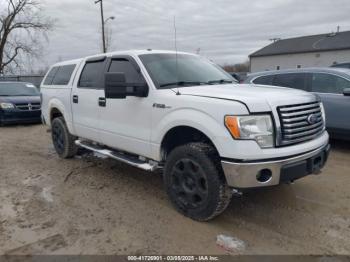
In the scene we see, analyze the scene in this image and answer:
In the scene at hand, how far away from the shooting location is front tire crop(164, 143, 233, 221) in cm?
351

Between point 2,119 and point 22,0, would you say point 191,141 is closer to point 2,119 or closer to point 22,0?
point 2,119

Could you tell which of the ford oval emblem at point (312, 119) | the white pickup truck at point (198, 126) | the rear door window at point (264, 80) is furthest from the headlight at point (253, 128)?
the rear door window at point (264, 80)

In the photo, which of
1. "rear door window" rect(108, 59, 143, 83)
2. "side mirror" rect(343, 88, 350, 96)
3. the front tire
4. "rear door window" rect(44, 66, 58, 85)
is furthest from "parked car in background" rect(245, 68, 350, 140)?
"rear door window" rect(44, 66, 58, 85)

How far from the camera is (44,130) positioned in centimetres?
1038

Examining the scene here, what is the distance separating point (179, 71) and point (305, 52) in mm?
46525

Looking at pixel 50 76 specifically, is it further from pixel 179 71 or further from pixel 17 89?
pixel 17 89

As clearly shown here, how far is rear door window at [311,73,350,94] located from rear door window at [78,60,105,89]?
428 centimetres

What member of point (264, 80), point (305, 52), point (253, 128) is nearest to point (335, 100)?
point (264, 80)

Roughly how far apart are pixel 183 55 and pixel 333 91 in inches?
131

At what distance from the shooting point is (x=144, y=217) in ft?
13.1

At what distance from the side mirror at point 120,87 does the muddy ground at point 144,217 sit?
140 cm

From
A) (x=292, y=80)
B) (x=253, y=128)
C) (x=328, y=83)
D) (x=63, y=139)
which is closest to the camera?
(x=253, y=128)

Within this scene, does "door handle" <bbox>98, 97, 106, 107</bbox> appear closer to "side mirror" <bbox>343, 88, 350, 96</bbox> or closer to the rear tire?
the rear tire

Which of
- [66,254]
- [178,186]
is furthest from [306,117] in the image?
[66,254]
